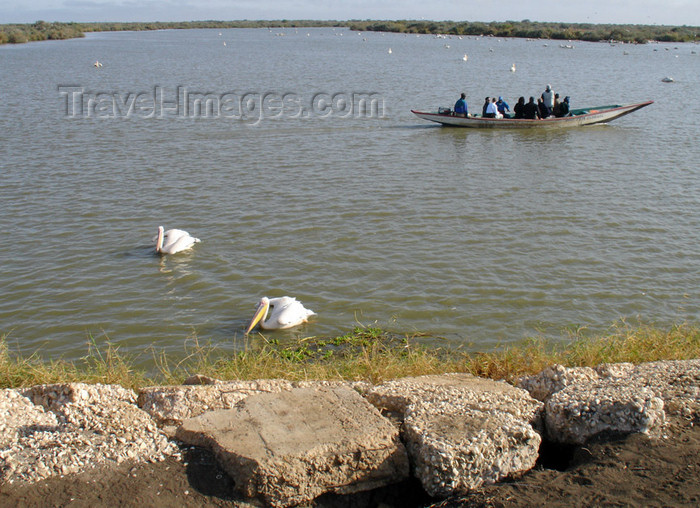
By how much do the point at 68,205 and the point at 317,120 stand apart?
37.5 feet

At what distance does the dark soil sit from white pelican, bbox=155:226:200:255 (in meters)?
7.07

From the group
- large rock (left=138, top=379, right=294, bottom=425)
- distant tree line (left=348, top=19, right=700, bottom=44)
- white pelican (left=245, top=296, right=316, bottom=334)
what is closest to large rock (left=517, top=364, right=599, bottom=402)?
large rock (left=138, top=379, right=294, bottom=425)

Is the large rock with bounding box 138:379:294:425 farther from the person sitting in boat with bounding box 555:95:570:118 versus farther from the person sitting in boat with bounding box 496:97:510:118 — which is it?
the person sitting in boat with bounding box 555:95:570:118

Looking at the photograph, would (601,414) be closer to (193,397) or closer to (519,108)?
(193,397)

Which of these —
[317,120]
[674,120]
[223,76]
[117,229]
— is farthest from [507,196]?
[223,76]

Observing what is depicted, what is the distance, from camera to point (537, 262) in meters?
10.7

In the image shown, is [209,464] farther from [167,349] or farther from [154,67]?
[154,67]

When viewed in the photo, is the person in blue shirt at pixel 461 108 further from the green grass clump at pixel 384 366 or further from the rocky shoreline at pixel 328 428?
the rocky shoreline at pixel 328 428

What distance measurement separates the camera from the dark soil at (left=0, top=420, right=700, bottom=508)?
363 centimetres

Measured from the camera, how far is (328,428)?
13.6 ft

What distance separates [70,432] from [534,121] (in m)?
20.5

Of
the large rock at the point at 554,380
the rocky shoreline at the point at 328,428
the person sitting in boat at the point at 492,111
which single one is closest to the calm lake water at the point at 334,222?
the person sitting in boat at the point at 492,111

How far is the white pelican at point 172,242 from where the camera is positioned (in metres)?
10.8

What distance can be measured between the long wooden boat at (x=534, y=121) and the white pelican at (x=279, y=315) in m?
15.5
